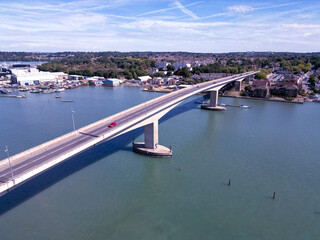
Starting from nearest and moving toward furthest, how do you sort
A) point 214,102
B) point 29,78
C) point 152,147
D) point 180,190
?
1. point 180,190
2. point 152,147
3. point 214,102
4. point 29,78

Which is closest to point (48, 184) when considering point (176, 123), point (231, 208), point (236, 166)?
point (231, 208)

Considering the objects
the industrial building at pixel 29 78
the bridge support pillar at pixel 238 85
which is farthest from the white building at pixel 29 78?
the bridge support pillar at pixel 238 85

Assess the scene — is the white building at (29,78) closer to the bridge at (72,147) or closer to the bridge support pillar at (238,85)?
the bridge support pillar at (238,85)

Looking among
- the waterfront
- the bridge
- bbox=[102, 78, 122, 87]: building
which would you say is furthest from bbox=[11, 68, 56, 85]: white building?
the bridge

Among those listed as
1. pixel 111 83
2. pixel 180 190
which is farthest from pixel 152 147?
pixel 111 83

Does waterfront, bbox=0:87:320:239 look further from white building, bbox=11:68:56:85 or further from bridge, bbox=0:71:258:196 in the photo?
white building, bbox=11:68:56:85

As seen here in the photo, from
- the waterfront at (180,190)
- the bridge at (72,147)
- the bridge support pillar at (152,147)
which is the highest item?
the bridge at (72,147)

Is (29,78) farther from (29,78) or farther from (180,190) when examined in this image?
(180,190)
